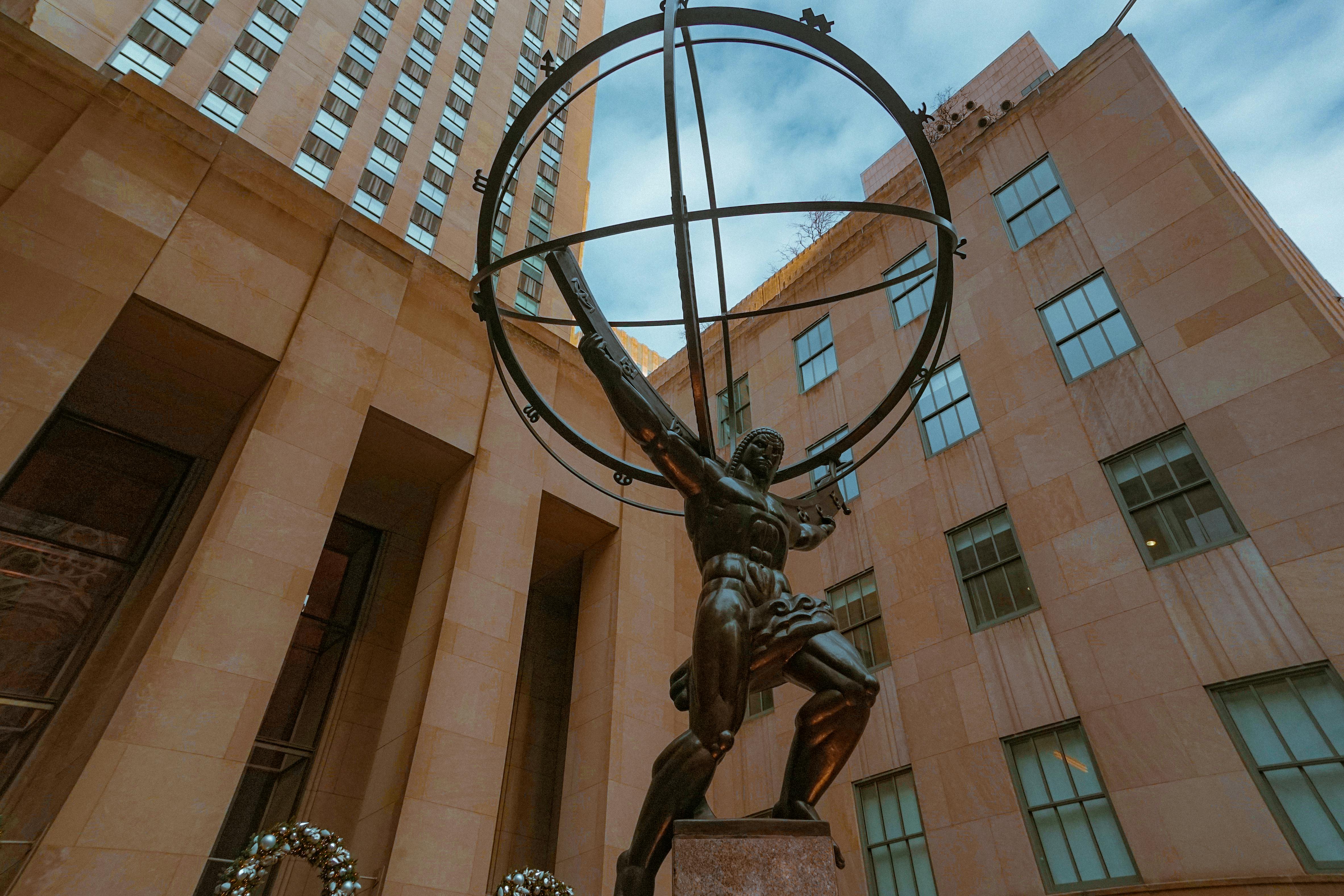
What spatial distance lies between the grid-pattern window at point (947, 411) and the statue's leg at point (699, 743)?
10.6m

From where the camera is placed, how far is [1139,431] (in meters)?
11.3

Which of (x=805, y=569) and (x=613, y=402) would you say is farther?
(x=805, y=569)

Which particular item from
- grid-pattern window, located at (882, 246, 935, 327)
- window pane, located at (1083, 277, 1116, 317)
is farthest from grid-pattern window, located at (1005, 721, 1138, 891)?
grid-pattern window, located at (882, 246, 935, 327)

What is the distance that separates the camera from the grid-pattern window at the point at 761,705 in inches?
591

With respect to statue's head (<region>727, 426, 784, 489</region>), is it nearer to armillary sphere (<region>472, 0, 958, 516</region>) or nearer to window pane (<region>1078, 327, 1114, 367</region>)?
armillary sphere (<region>472, 0, 958, 516</region>)

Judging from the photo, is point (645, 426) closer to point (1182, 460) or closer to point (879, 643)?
point (1182, 460)

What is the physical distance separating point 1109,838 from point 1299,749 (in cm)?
246

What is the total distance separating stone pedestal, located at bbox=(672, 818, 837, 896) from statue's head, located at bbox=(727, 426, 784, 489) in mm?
2541

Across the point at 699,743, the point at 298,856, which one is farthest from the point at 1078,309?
the point at 298,856

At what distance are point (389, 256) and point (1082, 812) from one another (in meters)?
15.5

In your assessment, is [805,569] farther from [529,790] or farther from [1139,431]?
[529,790]

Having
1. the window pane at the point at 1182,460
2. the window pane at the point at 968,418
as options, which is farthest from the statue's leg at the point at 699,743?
the window pane at the point at 968,418

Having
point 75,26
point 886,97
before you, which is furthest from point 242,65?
point 886,97

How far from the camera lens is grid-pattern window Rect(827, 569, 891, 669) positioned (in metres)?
13.4
